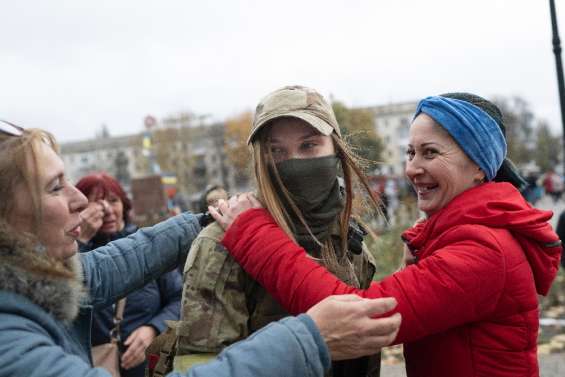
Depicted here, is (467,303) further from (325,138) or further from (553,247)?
(325,138)

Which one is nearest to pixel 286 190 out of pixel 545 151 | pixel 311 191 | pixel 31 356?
pixel 311 191

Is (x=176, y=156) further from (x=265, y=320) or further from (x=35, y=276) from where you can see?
(x=35, y=276)

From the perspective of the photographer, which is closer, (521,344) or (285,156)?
(521,344)

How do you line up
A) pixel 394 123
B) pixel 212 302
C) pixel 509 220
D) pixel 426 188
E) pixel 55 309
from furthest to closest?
pixel 394 123 < pixel 426 188 < pixel 212 302 < pixel 509 220 < pixel 55 309

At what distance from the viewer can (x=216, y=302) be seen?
1.86 m

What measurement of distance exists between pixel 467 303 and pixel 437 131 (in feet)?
2.22

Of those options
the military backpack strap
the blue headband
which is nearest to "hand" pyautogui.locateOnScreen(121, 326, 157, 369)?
the military backpack strap

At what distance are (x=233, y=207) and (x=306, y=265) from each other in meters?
0.41

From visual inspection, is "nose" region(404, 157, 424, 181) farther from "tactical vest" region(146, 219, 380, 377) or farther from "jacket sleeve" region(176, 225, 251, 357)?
"jacket sleeve" region(176, 225, 251, 357)

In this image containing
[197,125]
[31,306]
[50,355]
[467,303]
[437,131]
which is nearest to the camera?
[50,355]

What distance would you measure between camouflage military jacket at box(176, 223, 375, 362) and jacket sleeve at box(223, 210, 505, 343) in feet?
0.59

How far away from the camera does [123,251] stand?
233 cm

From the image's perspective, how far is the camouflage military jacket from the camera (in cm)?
182

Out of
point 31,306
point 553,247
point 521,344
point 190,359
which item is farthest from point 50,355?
point 553,247
